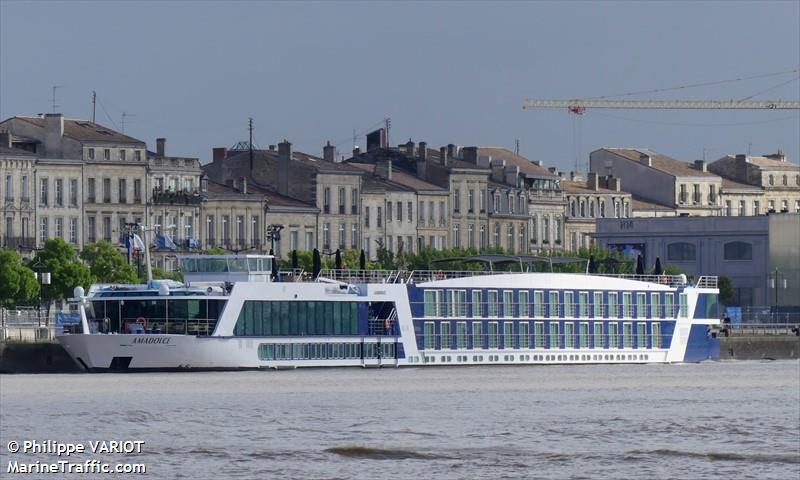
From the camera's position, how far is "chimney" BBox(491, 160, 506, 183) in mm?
188500

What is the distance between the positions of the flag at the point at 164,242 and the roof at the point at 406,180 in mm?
24397

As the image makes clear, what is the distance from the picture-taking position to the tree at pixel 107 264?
133 metres

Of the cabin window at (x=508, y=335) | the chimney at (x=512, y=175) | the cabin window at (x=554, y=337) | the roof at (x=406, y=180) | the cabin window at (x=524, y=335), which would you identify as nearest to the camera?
the cabin window at (x=508, y=335)

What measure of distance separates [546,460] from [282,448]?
745cm

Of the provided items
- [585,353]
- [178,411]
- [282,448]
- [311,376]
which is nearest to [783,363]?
[585,353]

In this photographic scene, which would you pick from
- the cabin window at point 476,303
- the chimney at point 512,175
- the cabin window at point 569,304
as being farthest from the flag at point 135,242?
the chimney at point 512,175

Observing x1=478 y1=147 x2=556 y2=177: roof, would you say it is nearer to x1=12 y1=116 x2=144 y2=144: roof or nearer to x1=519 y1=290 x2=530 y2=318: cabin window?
x1=12 y1=116 x2=144 y2=144: roof

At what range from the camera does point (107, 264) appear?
135750mm

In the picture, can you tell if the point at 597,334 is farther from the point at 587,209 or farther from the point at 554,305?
the point at 587,209

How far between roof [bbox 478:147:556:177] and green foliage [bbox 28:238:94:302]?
64.9 m

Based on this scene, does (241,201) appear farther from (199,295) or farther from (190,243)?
(199,295)

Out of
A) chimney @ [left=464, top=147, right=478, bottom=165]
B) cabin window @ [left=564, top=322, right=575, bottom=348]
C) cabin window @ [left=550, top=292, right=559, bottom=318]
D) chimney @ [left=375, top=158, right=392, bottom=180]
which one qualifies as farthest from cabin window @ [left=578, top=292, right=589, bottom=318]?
chimney @ [left=464, top=147, right=478, bottom=165]

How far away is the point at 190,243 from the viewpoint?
495ft

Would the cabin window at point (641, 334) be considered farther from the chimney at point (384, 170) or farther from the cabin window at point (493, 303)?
the chimney at point (384, 170)
